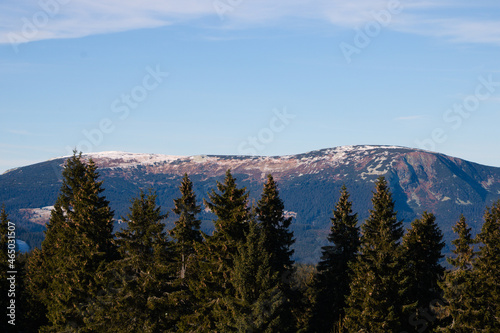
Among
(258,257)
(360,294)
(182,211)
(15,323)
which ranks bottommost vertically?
(15,323)

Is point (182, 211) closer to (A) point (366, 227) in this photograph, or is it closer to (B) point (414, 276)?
(A) point (366, 227)

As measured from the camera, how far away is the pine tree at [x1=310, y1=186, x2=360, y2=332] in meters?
62.3

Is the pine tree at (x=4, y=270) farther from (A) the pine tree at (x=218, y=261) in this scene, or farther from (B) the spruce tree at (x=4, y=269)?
(A) the pine tree at (x=218, y=261)

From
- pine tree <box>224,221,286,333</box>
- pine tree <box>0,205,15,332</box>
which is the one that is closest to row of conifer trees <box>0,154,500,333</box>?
pine tree <box>224,221,286,333</box>

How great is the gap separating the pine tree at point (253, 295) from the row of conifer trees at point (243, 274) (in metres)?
0.08

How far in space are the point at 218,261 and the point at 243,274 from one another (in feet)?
12.5

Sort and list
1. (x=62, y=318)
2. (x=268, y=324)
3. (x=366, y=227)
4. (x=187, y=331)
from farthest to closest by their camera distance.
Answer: (x=366, y=227), (x=62, y=318), (x=187, y=331), (x=268, y=324)

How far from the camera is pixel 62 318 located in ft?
177

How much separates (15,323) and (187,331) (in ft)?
87.7

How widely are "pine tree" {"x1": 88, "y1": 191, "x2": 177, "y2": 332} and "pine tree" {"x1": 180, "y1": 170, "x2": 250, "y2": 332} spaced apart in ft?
7.52

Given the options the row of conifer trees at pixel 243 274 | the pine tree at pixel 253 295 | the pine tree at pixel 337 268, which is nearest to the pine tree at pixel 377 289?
the row of conifer trees at pixel 243 274

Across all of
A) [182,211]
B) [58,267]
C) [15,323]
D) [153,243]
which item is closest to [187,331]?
[153,243]

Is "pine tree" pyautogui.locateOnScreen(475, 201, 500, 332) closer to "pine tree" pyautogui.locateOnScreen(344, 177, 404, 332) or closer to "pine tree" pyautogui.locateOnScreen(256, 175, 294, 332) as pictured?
"pine tree" pyautogui.locateOnScreen(344, 177, 404, 332)

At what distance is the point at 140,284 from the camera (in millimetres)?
48875
